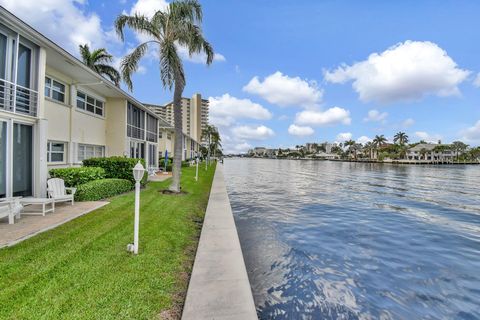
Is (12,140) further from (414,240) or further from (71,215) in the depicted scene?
(414,240)

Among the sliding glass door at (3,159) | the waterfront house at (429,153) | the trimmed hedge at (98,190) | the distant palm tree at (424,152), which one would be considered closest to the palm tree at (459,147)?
the waterfront house at (429,153)

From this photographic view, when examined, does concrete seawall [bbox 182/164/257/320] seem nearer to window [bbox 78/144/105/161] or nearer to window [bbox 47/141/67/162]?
window [bbox 47/141/67/162]

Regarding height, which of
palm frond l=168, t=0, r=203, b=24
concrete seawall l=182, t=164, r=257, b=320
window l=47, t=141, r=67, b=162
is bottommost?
concrete seawall l=182, t=164, r=257, b=320

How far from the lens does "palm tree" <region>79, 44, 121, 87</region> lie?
102 ft

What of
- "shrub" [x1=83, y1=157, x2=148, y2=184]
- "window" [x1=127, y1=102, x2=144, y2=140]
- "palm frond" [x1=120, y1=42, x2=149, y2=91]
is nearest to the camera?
"palm frond" [x1=120, y1=42, x2=149, y2=91]

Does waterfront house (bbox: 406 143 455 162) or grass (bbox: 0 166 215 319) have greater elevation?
waterfront house (bbox: 406 143 455 162)

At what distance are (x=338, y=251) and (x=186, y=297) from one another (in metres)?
5.08

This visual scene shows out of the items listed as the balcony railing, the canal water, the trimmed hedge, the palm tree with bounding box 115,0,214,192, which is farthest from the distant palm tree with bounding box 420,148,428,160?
the balcony railing

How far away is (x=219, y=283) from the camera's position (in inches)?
182

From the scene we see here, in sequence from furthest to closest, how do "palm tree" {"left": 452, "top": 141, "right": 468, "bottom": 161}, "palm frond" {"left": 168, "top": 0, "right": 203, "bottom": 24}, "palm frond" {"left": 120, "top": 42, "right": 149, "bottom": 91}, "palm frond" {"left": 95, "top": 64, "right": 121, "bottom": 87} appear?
"palm tree" {"left": 452, "top": 141, "right": 468, "bottom": 161}
"palm frond" {"left": 95, "top": 64, "right": 121, "bottom": 87}
"palm frond" {"left": 120, "top": 42, "right": 149, "bottom": 91}
"palm frond" {"left": 168, "top": 0, "right": 203, "bottom": 24}

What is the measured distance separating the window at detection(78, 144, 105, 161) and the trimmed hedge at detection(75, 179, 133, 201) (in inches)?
226

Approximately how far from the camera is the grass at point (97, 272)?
3785 millimetres

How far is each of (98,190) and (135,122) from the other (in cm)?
1267

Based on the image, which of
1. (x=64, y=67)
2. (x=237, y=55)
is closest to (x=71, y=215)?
(x=64, y=67)
